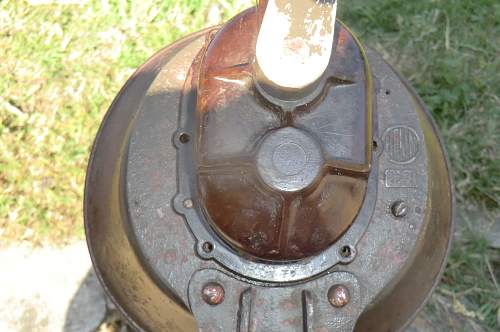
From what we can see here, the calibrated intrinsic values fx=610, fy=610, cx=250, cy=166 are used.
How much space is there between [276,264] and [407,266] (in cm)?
36

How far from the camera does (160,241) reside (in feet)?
4.89

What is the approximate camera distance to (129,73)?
8.57ft

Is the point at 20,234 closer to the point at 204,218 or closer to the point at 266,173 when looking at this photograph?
the point at 204,218

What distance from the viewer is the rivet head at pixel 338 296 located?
4.66 feet

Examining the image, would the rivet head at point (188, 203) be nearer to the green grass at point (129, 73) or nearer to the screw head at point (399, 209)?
the screw head at point (399, 209)

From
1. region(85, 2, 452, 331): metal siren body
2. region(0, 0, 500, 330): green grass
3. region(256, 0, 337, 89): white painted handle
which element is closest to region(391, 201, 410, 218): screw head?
region(85, 2, 452, 331): metal siren body

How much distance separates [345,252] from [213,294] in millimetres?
334

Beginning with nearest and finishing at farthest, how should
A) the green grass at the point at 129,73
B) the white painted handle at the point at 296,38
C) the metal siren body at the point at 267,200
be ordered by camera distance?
1. the white painted handle at the point at 296,38
2. the metal siren body at the point at 267,200
3. the green grass at the point at 129,73

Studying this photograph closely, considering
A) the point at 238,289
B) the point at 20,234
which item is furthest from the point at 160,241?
the point at 20,234

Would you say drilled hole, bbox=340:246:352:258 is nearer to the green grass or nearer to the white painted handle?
the white painted handle

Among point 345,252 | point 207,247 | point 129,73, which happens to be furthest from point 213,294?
point 129,73

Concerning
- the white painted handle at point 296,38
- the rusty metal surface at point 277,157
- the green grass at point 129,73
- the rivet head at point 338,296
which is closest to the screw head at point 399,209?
the rusty metal surface at point 277,157

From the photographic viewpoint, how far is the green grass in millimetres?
2418

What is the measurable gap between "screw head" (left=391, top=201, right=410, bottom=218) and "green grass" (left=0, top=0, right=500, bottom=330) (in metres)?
0.96
